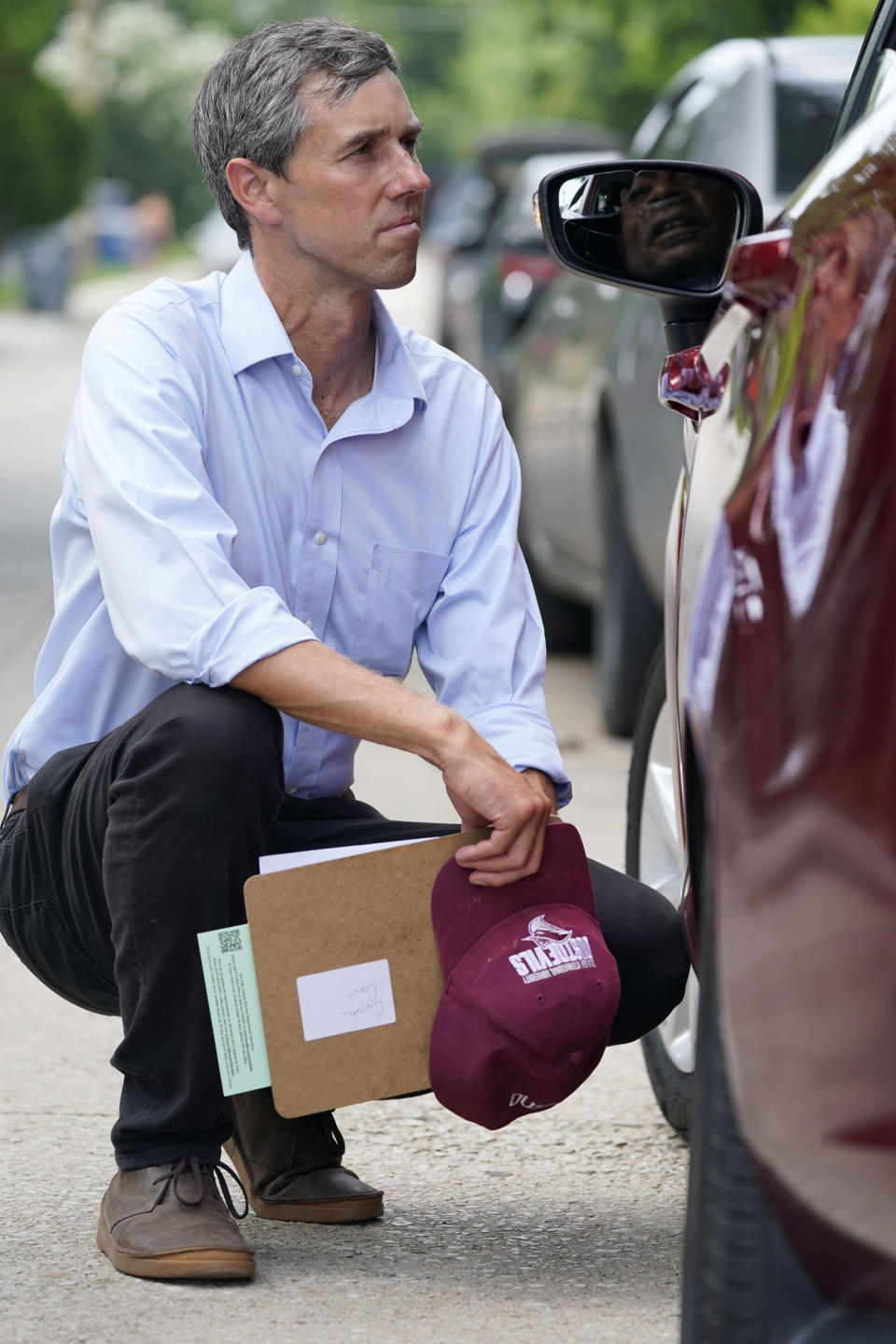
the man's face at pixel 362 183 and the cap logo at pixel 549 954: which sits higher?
the man's face at pixel 362 183

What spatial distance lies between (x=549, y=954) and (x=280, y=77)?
43.3 inches

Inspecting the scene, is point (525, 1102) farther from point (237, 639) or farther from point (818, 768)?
point (818, 768)

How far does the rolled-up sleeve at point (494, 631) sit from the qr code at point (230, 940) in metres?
0.40

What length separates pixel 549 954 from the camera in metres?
2.26

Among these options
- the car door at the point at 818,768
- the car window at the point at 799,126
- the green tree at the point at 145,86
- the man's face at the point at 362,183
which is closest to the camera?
the car door at the point at 818,768

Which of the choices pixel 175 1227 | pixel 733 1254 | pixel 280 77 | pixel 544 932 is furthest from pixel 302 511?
pixel 733 1254

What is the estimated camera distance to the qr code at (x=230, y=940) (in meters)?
2.24

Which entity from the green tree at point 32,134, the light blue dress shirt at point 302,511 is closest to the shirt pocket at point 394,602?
the light blue dress shirt at point 302,511

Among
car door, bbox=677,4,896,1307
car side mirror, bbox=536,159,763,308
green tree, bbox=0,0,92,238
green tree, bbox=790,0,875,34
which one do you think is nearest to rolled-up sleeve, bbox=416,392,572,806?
car side mirror, bbox=536,159,763,308

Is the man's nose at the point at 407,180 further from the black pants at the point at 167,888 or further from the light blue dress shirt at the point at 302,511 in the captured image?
the black pants at the point at 167,888

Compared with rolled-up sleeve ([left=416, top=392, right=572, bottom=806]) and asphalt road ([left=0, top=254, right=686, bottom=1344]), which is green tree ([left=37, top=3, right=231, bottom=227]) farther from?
rolled-up sleeve ([left=416, top=392, right=572, bottom=806])

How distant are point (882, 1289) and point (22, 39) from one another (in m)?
21.7

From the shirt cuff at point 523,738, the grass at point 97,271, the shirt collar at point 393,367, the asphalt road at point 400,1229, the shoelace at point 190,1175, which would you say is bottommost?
the grass at point 97,271

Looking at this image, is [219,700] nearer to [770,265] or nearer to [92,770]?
[92,770]
